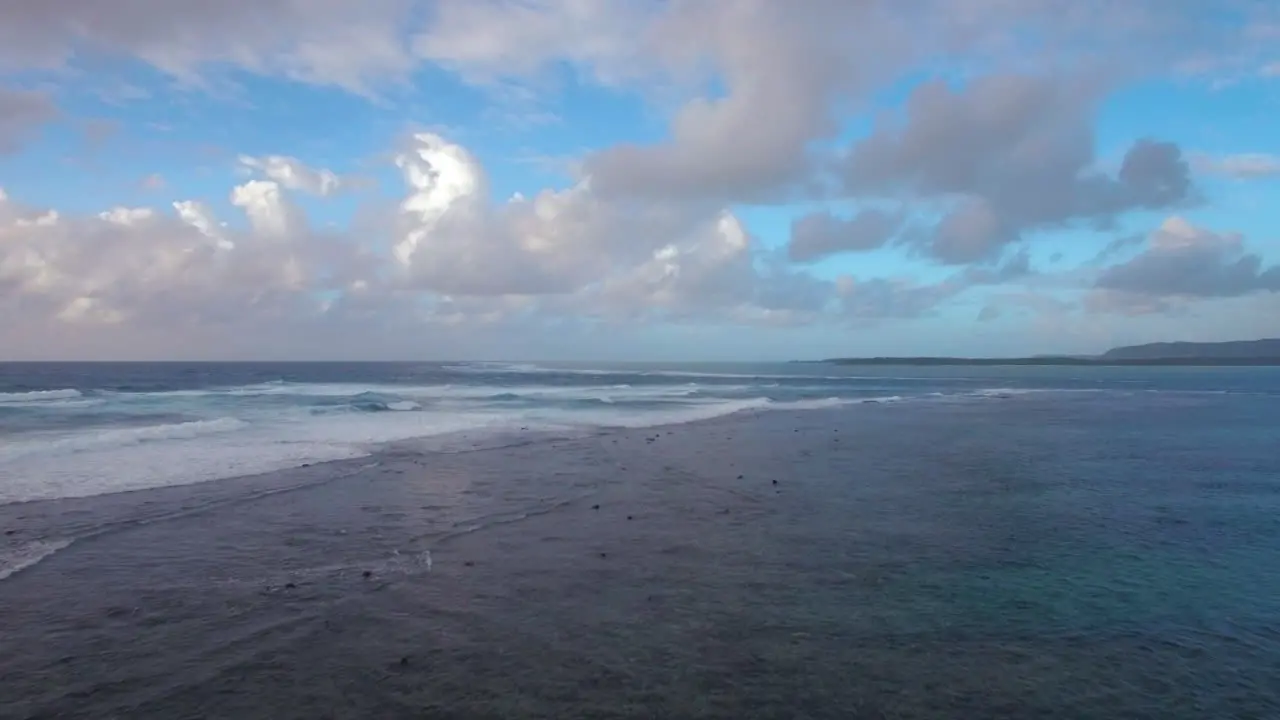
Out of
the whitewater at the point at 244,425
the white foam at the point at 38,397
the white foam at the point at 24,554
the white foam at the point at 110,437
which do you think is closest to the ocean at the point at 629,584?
the white foam at the point at 24,554

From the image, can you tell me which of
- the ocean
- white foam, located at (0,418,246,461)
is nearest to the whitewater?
white foam, located at (0,418,246,461)

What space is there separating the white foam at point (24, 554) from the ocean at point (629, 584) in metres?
0.06

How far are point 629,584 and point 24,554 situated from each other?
30.8ft

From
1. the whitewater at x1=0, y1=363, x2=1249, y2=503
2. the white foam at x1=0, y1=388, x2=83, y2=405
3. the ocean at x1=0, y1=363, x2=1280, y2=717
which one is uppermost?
the white foam at x1=0, y1=388, x2=83, y2=405

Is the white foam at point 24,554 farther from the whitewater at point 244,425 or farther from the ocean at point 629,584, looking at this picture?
the whitewater at point 244,425

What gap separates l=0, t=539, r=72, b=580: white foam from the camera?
1134 cm

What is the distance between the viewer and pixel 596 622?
952cm

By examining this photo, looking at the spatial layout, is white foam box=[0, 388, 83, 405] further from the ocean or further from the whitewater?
the ocean

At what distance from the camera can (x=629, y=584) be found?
10992mm

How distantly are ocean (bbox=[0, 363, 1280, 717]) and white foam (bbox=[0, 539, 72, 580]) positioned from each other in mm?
63

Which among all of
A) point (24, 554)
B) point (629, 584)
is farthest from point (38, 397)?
point (629, 584)

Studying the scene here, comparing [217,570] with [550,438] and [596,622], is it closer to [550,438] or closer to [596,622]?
[596,622]

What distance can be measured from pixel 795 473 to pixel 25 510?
1701 centimetres

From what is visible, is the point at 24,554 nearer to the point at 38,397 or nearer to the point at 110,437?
the point at 110,437
